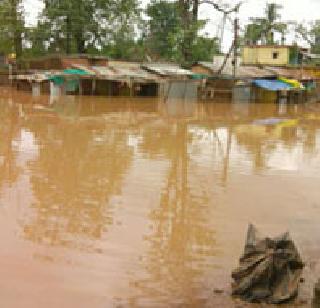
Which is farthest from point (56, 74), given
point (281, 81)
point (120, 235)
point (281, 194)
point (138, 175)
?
point (120, 235)

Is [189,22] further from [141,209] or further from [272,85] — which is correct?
[141,209]

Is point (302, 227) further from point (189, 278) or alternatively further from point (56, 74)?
point (56, 74)

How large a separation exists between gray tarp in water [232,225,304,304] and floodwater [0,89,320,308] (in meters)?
0.17

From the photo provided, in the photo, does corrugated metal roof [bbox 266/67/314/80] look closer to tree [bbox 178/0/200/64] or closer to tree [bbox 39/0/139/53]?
tree [bbox 178/0/200/64]

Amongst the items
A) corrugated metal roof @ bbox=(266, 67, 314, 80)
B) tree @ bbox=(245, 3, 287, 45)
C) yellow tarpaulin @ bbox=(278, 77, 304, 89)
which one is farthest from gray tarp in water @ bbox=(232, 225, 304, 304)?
tree @ bbox=(245, 3, 287, 45)

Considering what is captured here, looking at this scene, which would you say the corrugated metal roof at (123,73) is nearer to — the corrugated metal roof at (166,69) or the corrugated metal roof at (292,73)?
the corrugated metal roof at (166,69)

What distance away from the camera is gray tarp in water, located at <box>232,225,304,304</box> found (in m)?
4.96

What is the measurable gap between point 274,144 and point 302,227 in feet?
28.6

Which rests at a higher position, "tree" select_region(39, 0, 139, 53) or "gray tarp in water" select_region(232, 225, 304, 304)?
"tree" select_region(39, 0, 139, 53)

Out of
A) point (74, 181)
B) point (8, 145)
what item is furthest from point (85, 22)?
point (74, 181)

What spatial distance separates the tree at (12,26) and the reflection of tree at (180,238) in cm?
2899

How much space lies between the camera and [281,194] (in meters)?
9.59

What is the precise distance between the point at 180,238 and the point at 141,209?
1401 mm

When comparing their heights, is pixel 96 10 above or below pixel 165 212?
above
